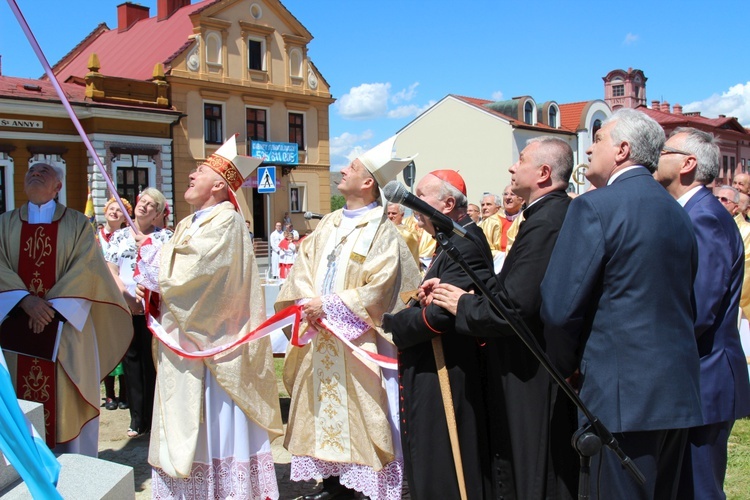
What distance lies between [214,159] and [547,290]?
2613 millimetres

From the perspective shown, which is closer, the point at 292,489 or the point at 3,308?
the point at 3,308

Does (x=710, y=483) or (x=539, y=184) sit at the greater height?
(x=539, y=184)

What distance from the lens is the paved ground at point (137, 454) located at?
185 inches

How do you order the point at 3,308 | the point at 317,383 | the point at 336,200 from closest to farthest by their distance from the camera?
the point at 3,308 → the point at 317,383 → the point at 336,200

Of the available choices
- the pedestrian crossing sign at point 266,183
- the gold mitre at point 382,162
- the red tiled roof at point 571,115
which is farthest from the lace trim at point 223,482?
the red tiled roof at point 571,115

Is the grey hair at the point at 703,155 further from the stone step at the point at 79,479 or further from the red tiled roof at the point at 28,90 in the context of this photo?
the red tiled roof at the point at 28,90

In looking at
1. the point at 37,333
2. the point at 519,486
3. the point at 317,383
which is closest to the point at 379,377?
the point at 317,383

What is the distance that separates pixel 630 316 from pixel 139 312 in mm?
4438

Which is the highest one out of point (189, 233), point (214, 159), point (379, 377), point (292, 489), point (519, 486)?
point (214, 159)

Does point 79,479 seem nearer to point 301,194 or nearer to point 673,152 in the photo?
point 673,152

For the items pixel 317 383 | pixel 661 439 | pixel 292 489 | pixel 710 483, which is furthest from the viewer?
pixel 292 489

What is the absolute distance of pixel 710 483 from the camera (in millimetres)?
3037

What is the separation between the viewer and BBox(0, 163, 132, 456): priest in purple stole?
4180 millimetres

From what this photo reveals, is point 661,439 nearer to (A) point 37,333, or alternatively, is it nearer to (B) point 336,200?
(A) point 37,333
